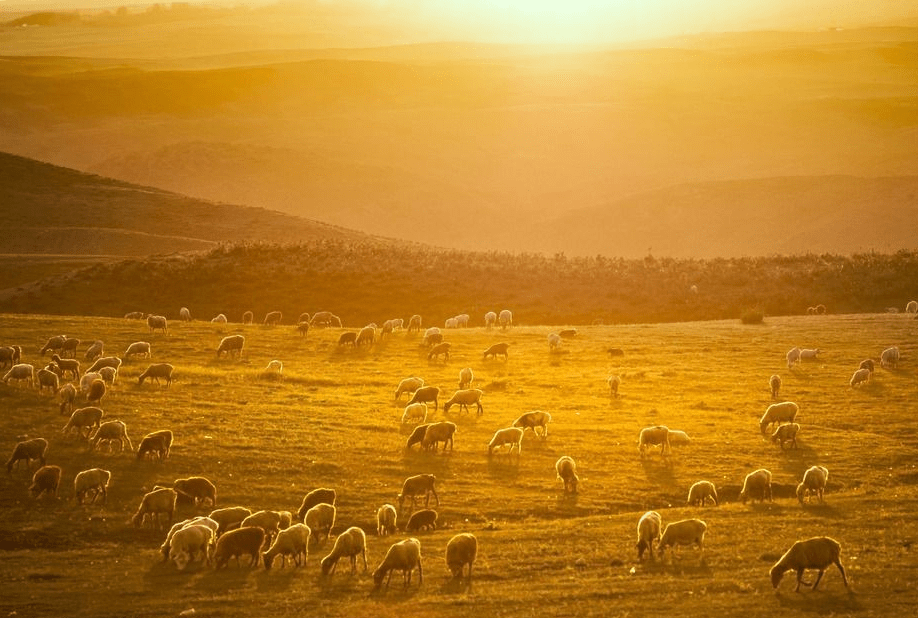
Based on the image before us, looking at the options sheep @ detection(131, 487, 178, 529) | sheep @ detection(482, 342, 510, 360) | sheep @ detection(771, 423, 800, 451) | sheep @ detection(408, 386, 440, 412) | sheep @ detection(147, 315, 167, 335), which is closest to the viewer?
sheep @ detection(131, 487, 178, 529)

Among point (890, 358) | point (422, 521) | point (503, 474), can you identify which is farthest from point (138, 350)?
point (890, 358)

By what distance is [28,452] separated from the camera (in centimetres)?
2728

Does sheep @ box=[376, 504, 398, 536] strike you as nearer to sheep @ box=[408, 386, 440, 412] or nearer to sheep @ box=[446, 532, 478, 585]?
sheep @ box=[446, 532, 478, 585]

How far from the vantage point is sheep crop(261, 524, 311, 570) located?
873 inches

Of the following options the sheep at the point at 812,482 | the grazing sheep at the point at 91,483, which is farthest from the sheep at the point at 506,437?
the grazing sheep at the point at 91,483

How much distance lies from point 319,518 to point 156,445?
6.53 m

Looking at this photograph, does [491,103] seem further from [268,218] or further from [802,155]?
[268,218]

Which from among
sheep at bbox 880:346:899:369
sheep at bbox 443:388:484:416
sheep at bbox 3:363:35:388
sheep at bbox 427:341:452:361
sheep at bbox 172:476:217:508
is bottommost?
sheep at bbox 172:476:217:508

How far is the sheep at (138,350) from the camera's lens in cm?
4203

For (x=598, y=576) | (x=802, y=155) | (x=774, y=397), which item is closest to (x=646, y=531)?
(x=598, y=576)

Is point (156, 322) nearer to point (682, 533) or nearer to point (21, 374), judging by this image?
point (21, 374)

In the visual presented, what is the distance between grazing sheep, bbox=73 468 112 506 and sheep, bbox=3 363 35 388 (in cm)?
1008

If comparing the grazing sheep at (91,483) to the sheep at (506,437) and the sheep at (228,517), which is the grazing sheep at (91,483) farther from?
the sheep at (506,437)

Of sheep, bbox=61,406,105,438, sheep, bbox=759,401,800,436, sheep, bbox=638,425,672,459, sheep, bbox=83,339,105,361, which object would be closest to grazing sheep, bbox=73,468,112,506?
sheep, bbox=61,406,105,438
